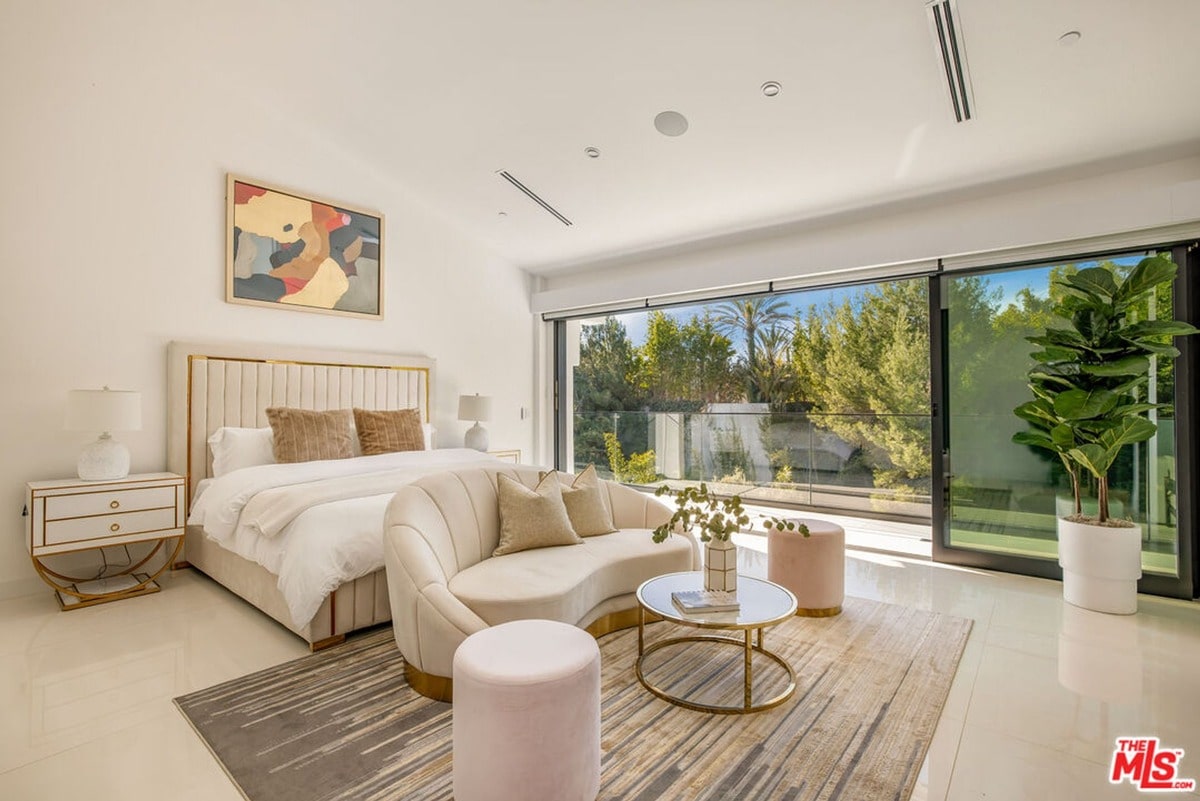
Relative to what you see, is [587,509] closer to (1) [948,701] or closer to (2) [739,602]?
(2) [739,602]

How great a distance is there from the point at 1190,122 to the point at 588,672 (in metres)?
4.39

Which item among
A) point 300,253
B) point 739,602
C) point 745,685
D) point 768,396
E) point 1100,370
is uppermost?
point 300,253

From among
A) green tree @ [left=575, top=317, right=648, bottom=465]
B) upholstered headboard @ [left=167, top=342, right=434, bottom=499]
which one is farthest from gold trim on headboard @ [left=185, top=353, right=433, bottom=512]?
green tree @ [left=575, top=317, right=648, bottom=465]

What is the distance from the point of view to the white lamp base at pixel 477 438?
226 inches

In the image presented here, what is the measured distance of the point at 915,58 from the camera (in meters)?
3.05

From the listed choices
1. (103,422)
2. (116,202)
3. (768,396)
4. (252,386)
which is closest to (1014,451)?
(768,396)

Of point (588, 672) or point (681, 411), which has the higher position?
point (681, 411)

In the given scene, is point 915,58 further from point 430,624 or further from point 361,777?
point 361,777

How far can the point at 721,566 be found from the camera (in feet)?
8.00

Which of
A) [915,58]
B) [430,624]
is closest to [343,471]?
[430,624]

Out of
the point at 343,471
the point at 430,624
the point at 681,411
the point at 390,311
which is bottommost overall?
the point at 430,624

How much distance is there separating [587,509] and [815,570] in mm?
1322

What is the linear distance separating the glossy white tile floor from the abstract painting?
228 centimetres

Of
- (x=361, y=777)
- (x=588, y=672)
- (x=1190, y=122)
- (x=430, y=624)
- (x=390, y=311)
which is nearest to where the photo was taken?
(x=588, y=672)
